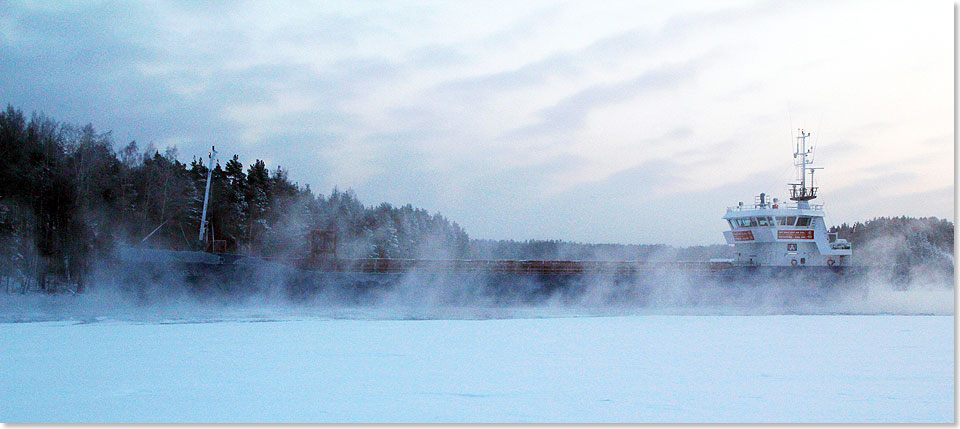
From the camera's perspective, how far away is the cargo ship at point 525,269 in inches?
712

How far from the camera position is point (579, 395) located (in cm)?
642

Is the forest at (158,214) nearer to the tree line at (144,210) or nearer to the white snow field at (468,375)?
the tree line at (144,210)

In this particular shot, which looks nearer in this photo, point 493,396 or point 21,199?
point 493,396

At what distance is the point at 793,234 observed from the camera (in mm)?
24188

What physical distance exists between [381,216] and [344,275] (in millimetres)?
22016

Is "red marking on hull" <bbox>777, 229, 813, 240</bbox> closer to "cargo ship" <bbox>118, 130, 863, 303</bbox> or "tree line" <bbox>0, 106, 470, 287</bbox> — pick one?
"cargo ship" <bbox>118, 130, 863, 303</bbox>

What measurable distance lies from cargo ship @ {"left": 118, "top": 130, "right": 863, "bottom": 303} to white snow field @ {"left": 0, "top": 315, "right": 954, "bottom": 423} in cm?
590

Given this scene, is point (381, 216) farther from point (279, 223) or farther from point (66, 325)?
point (66, 325)

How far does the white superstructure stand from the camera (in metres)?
24.2

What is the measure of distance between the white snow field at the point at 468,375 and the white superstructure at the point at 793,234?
12777 millimetres

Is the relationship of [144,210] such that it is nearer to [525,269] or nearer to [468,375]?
[525,269]

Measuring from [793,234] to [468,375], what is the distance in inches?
816

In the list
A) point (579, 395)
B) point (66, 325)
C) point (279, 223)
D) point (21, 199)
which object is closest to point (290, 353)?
point (579, 395)

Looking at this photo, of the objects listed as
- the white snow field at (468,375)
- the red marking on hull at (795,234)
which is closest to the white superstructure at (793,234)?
the red marking on hull at (795,234)
